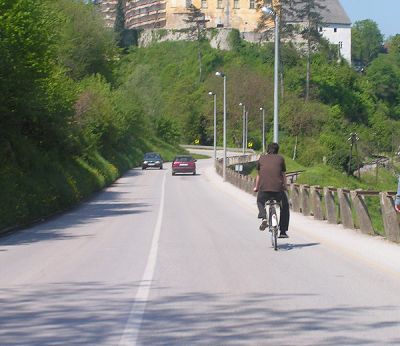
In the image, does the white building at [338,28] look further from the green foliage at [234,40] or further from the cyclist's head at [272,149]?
the cyclist's head at [272,149]

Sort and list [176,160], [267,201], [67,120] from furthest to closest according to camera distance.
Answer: [176,160]
[67,120]
[267,201]

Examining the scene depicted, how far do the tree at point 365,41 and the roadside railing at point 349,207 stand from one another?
141 m

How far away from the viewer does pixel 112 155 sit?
2655 inches

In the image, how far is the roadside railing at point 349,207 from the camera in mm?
17016

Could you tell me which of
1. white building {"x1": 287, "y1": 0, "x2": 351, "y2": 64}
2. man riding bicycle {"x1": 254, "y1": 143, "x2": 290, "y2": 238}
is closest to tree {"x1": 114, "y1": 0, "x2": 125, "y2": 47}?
white building {"x1": 287, "y1": 0, "x2": 351, "y2": 64}

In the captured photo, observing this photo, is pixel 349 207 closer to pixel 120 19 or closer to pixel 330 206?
pixel 330 206

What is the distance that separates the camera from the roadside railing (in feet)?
55.8

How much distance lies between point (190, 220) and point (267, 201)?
33.3 ft

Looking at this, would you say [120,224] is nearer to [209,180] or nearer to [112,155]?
[209,180]

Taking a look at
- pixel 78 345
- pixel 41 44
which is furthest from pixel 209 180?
pixel 78 345

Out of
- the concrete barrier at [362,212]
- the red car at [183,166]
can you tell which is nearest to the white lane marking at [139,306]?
the concrete barrier at [362,212]

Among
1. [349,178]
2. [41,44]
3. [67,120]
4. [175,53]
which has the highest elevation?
[175,53]

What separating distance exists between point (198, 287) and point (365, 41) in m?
163

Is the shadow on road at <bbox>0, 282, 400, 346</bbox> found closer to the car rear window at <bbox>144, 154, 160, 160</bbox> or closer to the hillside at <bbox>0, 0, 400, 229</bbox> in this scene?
the hillside at <bbox>0, 0, 400, 229</bbox>
